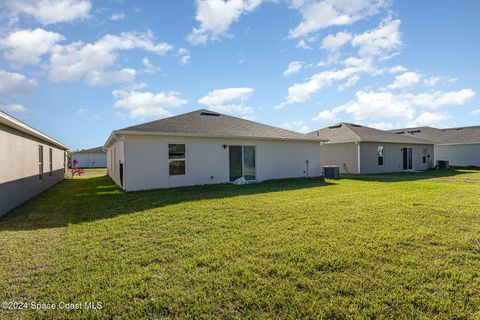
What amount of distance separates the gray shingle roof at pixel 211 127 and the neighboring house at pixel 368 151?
508cm

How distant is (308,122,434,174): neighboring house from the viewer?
17109 millimetres

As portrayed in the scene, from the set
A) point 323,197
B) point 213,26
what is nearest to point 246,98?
point 213,26

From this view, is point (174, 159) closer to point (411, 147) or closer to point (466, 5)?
point (466, 5)

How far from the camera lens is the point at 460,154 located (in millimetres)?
24469

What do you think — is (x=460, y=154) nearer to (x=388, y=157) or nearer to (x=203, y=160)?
(x=388, y=157)

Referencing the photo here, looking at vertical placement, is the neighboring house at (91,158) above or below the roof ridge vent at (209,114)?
below

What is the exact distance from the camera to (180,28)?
35.9 ft

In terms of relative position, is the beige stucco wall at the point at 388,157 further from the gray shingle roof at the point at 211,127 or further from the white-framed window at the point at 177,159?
the white-framed window at the point at 177,159

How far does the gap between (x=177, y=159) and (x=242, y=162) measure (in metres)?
3.26

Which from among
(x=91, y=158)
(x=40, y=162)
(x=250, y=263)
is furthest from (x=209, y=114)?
(x=91, y=158)

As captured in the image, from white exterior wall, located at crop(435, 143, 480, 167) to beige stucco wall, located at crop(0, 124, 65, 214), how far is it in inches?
1277

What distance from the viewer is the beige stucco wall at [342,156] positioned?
17.2 meters

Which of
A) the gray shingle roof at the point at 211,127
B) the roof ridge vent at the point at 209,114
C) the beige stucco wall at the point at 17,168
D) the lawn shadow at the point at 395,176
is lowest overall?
the lawn shadow at the point at 395,176

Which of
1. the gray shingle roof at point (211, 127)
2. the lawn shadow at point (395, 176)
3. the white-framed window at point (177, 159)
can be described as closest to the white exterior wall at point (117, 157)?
the gray shingle roof at point (211, 127)
